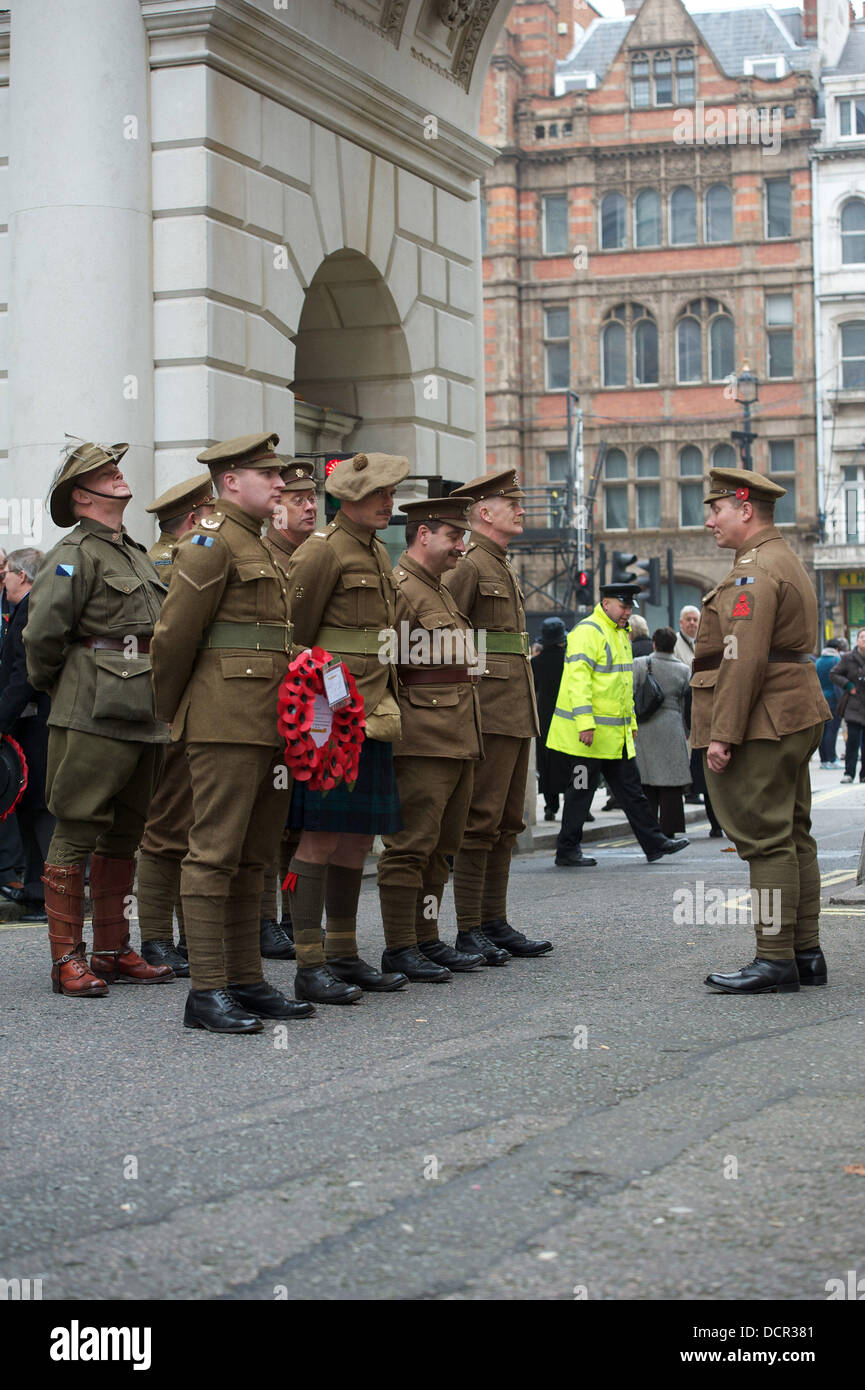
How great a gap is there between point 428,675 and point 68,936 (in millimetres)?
1765

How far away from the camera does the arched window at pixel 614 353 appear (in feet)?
170

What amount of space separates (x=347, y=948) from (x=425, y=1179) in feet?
9.02

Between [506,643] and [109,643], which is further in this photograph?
[506,643]

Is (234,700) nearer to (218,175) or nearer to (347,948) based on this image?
(347,948)

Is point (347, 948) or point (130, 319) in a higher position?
point (130, 319)

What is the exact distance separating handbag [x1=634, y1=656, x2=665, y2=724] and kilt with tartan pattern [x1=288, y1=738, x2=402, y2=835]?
7.42 metres

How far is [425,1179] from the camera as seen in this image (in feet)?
13.9

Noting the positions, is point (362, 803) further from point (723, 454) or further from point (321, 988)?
point (723, 454)

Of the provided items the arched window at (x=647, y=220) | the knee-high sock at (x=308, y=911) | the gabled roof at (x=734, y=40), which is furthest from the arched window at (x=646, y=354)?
the knee-high sock at (x=308, y=911)

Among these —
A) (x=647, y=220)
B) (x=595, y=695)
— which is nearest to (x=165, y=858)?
(x=595, y=695)

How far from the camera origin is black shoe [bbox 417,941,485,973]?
752cm

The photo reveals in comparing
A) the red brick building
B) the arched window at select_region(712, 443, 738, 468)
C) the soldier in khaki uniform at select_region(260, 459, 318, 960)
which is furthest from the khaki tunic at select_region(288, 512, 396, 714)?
the arched window at select_region(712, 443, 738, 468)

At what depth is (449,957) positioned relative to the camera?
754cm
